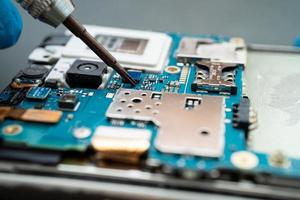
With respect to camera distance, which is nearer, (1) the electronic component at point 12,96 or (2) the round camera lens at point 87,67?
(1) the electronic component at point 12,96

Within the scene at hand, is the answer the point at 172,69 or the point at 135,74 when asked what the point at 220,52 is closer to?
the point at 172,69

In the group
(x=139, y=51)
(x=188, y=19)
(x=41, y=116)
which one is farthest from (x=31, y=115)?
(x=188, y=19)

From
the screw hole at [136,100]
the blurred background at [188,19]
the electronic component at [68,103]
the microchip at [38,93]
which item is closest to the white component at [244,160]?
the screw hole at [136,100]

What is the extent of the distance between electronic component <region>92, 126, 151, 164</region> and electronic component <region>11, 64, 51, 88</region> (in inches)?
13.5

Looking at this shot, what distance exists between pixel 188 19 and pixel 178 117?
95 cm

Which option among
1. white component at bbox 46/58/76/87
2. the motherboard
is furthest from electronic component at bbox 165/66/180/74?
white component at bbox 46/58/76/87

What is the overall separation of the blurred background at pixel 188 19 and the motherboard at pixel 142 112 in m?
0.45

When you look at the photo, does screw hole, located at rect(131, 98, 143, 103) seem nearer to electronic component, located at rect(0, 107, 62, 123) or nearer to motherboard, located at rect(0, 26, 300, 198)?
motherboard, located at rect(0, 26, 300, 198)

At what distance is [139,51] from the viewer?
4.69 feet

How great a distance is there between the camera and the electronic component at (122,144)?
0.97m

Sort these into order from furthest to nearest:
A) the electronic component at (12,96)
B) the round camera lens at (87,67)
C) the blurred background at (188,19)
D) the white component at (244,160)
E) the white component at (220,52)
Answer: the blurred background at (188,19)
the white component at (220,52)
the round camera lens at (87,67)
the electronic component at (12,96)
the white component at (244,160)

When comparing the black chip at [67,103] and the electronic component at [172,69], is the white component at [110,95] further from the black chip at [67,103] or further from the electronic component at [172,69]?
the electronic component at [172,69]

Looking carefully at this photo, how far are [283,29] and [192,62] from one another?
27.0 inches

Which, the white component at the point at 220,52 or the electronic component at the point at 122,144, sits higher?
the white component at the point at 220,52
